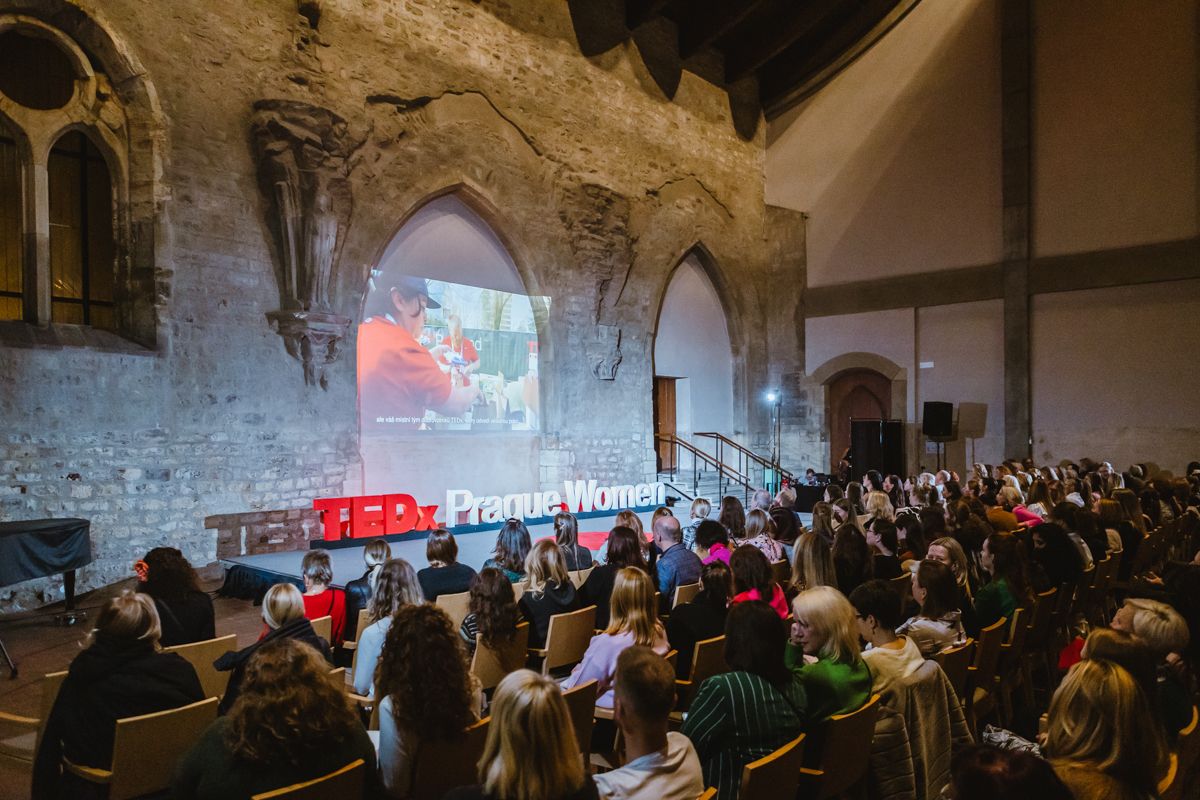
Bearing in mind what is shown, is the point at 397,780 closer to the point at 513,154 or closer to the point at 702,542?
the point at 702,542

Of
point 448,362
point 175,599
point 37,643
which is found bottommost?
point 37,643

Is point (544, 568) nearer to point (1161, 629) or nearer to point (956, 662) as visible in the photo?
point (956, 662)

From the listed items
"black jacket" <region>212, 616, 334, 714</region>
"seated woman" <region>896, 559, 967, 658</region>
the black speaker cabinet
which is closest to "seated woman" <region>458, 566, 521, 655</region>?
"black jacket" <region>212, 616, 334, 714</region>

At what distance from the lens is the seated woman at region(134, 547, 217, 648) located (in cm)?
369

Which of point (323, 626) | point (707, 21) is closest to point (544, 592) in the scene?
point (323, 626)

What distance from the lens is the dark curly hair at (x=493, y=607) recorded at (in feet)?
11.5

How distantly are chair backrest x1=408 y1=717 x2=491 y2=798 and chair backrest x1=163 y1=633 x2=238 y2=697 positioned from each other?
1540mm

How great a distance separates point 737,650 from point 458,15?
35.0 feet

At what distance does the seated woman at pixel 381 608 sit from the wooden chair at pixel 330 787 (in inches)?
48.1

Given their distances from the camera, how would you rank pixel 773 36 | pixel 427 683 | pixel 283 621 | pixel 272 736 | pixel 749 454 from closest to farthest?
1. pixel 272 736
2. pixel 427 683
3. pixel 283 621
4. pixel 749 454
5. pixel 773 36

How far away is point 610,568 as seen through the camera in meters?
4.38

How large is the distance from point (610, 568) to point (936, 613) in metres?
1.75

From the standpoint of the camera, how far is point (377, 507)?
367 inches

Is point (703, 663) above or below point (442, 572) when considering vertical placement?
below
